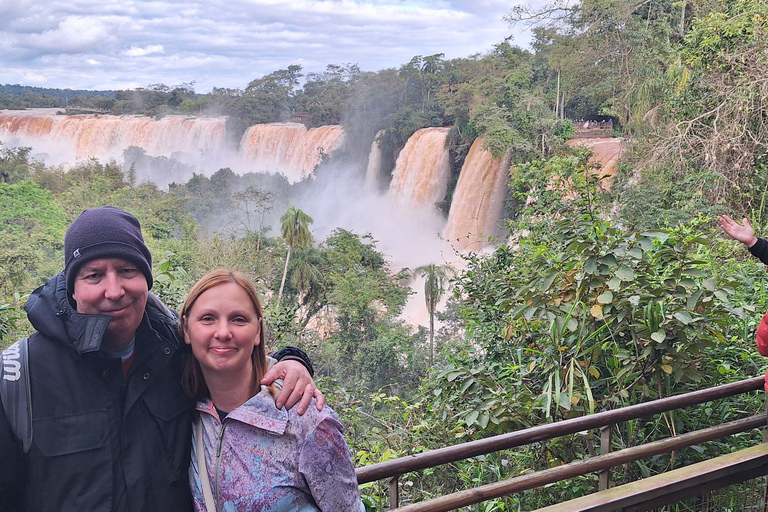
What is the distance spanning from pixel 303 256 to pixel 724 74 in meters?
11.3

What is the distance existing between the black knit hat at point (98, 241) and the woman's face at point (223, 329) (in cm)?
10

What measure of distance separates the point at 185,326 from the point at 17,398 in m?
0.23

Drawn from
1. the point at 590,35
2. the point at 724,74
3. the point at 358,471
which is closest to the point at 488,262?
the point at 358,471

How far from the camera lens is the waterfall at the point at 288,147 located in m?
27.0

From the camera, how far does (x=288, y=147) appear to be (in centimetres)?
2858

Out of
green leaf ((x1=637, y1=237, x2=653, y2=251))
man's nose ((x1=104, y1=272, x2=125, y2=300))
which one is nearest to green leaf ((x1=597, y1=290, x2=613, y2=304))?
green leaf ((x1=637, y1=237, x2=653, y2=251))

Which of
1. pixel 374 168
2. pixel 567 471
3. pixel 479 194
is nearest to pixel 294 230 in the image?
pixel 479 194

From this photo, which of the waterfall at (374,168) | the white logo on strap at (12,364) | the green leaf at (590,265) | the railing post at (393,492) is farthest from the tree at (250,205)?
the white logo on strap at (12,364)

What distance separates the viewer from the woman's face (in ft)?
2.98

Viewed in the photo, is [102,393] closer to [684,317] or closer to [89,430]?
[89,430]

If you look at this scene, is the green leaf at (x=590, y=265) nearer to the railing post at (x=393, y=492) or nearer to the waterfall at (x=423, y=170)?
the railing post at (x=393, y=492)

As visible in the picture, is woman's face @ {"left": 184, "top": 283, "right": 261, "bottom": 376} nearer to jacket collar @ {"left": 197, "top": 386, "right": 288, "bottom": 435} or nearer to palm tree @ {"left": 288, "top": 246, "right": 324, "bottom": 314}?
jacket collar @ {"left": 197, "top": 386, "right": 288, "bottom": 435}

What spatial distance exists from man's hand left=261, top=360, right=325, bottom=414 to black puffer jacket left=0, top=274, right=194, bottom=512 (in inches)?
5.0

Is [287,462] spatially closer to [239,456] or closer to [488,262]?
[239,456]
